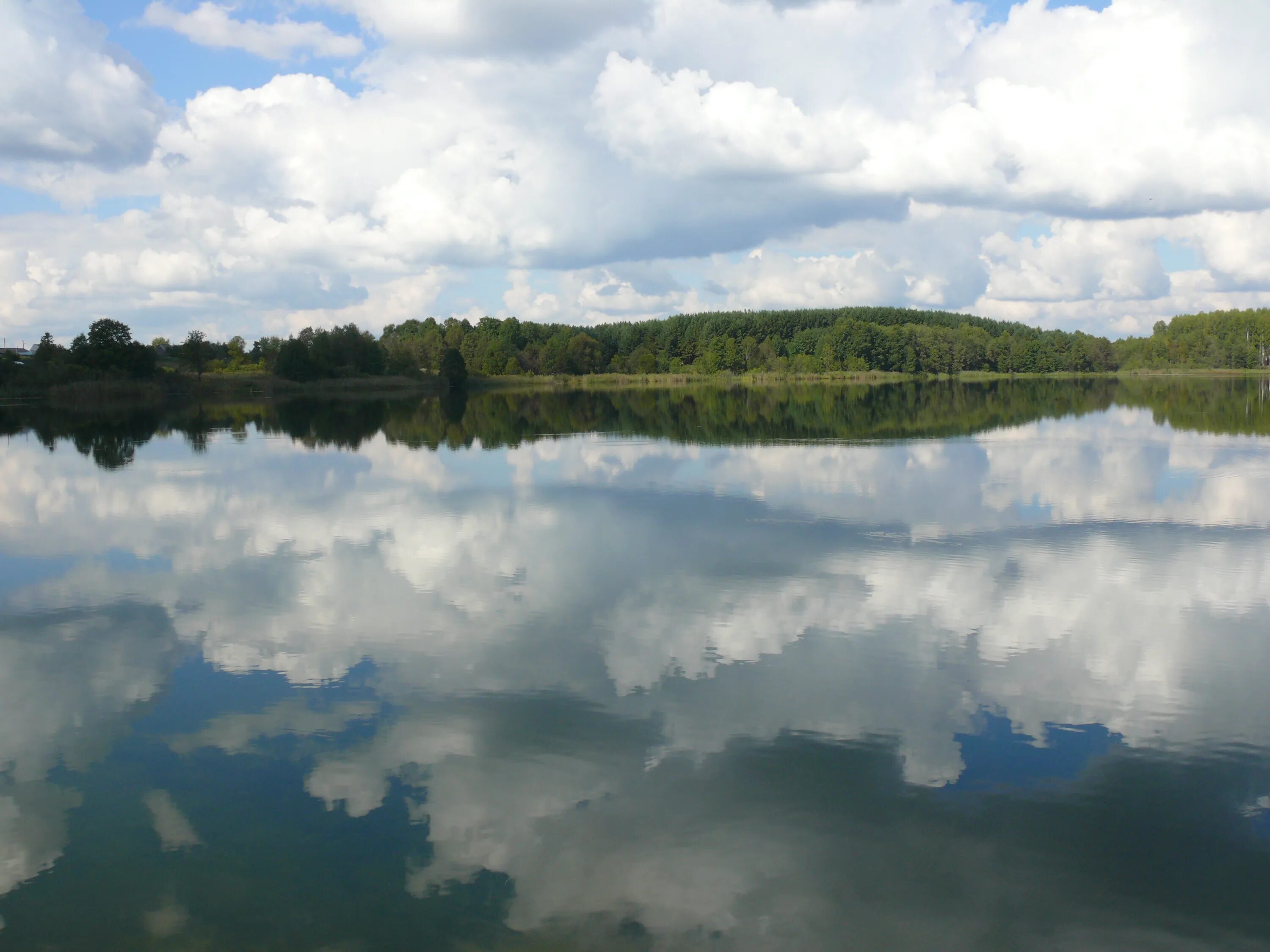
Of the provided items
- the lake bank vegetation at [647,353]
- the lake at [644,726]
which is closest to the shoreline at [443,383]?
the lake bank vegetation at [647,353]

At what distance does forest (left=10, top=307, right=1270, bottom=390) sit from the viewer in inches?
3861

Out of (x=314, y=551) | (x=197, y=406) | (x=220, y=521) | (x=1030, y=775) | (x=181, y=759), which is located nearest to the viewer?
(x=1030, y=775)

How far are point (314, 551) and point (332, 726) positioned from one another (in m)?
7.14

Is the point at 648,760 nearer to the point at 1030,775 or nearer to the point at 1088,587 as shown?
the point at 1030,775

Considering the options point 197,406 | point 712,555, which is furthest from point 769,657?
point 197,406

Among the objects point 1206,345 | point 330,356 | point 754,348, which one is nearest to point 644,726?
point 330,356

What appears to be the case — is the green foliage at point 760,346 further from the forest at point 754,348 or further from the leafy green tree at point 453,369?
the leafy green tree at point 453,369

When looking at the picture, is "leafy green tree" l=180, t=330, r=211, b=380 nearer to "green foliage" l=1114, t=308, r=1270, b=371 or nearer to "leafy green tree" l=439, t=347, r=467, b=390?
"leafy green tree" l=439, t=347, r=467, b=390

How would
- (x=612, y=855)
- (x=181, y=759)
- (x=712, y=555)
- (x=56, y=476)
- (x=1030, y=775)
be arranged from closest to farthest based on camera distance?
(x=612, y=855) → (x=1030, y=775) → (x=181, y=759) → (x=712, y=555) → (x=56, y=476)

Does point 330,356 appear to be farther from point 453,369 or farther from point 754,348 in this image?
point 754,348

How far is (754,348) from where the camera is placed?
5113 inches

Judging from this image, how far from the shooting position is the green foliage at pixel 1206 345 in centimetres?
13538

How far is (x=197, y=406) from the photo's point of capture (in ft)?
220

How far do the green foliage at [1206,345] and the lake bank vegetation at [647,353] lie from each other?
0.23 m
